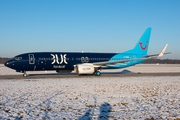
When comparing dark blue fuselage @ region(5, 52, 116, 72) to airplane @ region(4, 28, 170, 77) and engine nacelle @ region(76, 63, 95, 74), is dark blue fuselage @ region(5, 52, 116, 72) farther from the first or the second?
engine nacelle @ region(76, 63, 95, 74)

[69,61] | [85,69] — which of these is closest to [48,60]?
[69,61]

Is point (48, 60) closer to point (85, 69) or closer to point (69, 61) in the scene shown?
point (69, 61)

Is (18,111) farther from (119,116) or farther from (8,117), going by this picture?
(119,116)

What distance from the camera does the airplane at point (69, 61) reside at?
23.5m

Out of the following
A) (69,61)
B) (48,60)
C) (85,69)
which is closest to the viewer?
(85,69)

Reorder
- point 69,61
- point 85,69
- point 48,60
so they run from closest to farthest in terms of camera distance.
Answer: point 85,69 < point 48,60 < point 69,61

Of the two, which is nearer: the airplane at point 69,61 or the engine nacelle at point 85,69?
the airplane at point 69,61

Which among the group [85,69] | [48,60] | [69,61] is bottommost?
[85,69]

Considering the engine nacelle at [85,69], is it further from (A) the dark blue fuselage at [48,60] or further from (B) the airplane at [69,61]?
(A) the dark blue fuselage at [48,60]

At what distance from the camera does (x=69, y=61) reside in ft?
82.9

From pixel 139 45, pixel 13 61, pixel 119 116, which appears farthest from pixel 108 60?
pixel 119 116

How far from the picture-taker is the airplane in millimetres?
23484

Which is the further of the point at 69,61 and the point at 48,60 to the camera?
the point at 69,61

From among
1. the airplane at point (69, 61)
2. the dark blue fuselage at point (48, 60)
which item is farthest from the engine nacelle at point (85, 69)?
the dark blue fuselage at point (48, 60)
